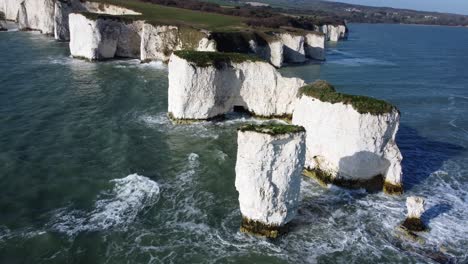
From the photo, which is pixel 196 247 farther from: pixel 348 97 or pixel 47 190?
pixel 348 97

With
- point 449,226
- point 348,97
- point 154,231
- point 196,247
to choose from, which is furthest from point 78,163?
point 449,226

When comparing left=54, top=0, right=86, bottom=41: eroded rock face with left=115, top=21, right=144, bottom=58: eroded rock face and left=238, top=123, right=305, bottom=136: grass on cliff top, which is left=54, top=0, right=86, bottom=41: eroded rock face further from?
left=238, top=123, right=305, bottom=136: grass on cliff top

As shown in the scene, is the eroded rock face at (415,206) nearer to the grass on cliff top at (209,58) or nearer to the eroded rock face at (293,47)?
the grass on cliff top at (209,58)

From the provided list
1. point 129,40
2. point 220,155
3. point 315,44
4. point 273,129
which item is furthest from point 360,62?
point 273,129

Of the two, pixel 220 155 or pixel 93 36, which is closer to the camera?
pixel 220 155

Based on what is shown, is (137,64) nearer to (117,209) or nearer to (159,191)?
(159,191)

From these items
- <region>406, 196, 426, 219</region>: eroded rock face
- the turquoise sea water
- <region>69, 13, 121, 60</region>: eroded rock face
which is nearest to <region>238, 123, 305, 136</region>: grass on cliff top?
the turquoise sea water

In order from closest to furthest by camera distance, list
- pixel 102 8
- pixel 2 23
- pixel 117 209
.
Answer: pixel 117 209 → pixel 102 8 → pixel 2 23

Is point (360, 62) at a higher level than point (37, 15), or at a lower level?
lower
